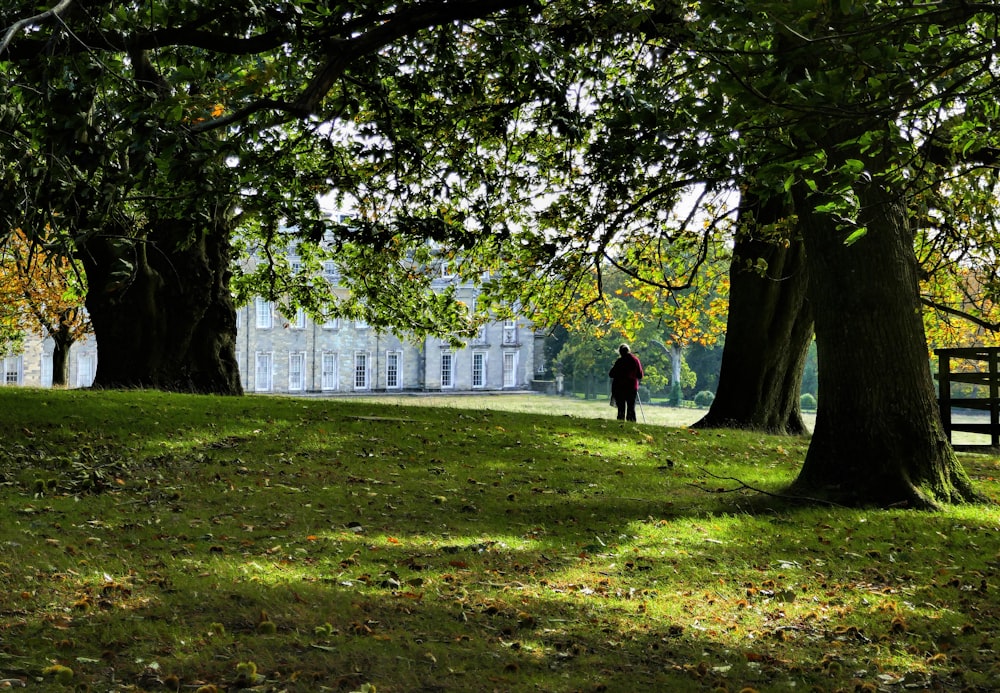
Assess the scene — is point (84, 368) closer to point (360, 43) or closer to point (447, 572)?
point (360, 43)

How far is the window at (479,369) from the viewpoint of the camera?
68.2 metres

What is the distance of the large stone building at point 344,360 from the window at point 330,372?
67mm

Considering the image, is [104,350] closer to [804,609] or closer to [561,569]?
[561,569]

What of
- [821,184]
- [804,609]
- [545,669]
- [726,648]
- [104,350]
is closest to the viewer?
[545,669]

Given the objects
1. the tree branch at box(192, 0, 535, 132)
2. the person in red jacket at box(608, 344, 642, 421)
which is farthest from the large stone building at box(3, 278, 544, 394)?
the tree branch at box(192, 0, 535, 132)

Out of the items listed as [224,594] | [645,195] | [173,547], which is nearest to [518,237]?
[645,195]

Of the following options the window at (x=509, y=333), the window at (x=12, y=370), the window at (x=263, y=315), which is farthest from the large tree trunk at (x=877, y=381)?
the window at (x=509, y=333)

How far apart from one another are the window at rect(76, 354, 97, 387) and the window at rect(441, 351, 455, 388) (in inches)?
928

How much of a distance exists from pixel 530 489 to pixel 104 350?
11823 millimetres

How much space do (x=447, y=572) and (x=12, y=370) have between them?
49764mm

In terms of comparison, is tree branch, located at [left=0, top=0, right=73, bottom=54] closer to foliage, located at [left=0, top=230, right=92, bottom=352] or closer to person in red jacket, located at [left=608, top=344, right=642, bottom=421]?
person in red jacket, located at [left=608, top=344, right=642, bottom=421]

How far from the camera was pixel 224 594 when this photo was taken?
243 inches

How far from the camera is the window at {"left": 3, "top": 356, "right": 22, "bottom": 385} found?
4916 cm

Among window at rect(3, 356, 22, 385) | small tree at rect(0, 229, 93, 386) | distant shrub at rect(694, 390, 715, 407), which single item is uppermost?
small tree at rect(0, 229, 93, 386)
